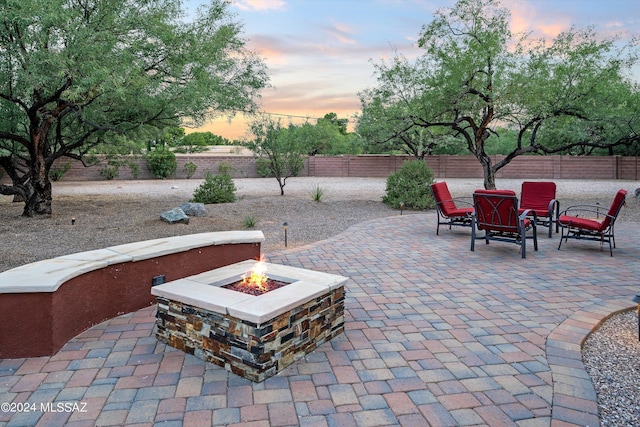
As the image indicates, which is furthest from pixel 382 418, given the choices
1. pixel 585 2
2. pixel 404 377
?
pixel 585 2

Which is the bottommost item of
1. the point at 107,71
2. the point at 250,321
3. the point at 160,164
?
the point at 250,321

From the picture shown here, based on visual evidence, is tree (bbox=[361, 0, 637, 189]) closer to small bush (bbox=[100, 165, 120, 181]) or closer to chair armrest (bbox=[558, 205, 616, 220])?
chair armrest (bbox=[558, 205, 616, 220])

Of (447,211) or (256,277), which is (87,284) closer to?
(256,277)

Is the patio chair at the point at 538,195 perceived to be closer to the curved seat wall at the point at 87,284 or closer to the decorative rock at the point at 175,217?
the curved seat wall at the point at 87,284

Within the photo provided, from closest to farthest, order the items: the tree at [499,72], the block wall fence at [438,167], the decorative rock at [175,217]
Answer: the decorative rock at [175,217] < the tree at [499,72] < the block wall fence at [438,167]

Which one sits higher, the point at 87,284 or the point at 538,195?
the point at 538,195

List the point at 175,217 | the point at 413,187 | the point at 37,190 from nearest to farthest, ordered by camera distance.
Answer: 1. the point at 175,217
2. the point at 37,190
3. the point at 413,187

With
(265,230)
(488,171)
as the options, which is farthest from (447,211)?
(488,171)

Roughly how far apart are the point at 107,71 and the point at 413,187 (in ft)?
23.9

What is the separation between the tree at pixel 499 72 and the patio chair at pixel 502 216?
5748 millimetres

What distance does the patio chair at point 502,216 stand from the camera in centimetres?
567

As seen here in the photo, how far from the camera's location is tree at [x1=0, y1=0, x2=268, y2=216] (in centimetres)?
655

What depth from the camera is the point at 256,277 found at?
10.6 ft

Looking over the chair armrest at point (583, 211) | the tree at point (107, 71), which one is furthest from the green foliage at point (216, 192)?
the chair armrest at point (583, 211)
